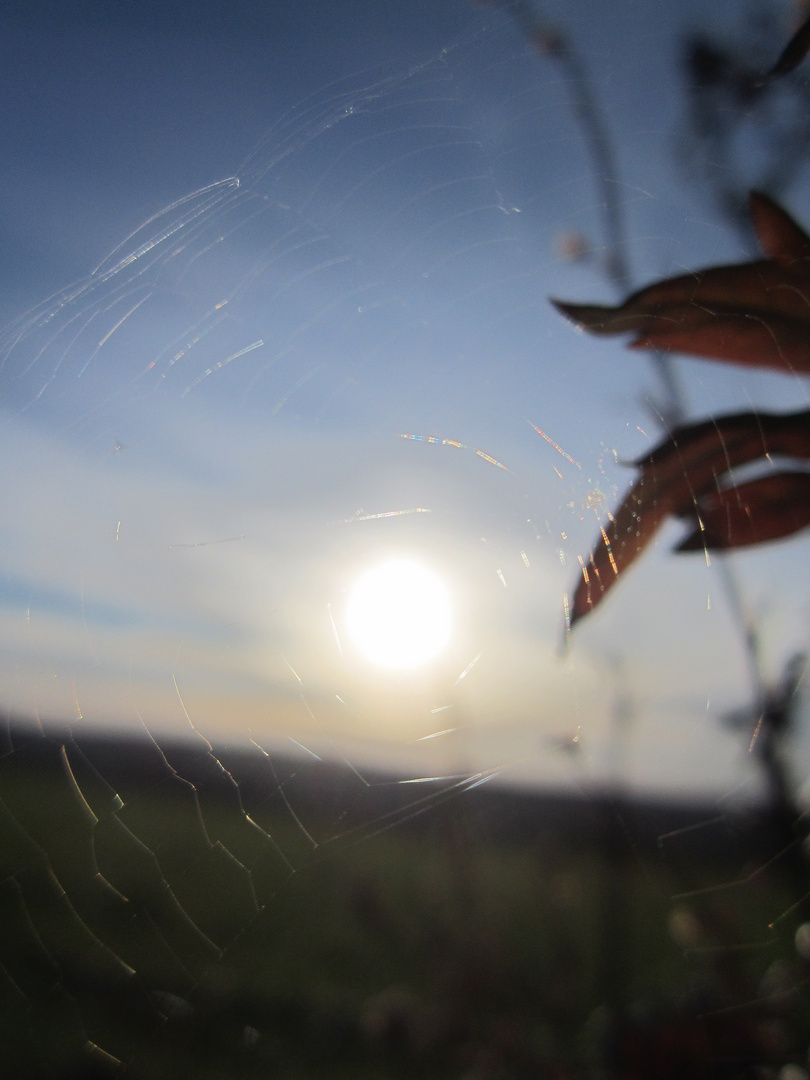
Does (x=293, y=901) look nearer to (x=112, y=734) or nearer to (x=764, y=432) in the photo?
(x=112, y=734)

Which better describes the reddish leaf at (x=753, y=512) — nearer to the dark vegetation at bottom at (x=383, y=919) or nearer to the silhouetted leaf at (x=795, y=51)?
the dark vegetation at bottom at (x=383, y=919)

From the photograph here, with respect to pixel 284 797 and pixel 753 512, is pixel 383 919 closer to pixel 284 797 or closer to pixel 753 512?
pixel 284 797

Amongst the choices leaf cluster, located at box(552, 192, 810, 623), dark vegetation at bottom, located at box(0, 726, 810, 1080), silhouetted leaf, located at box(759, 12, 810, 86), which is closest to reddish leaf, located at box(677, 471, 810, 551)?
leaf cluster, located at box(552, 192, 810, 623)

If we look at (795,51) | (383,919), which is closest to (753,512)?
(795,51)

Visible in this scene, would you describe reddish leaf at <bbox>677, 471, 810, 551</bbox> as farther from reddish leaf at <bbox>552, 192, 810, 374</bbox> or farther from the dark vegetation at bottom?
the dark vegetation at bottom

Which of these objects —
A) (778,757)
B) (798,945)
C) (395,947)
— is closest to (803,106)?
(778,757)

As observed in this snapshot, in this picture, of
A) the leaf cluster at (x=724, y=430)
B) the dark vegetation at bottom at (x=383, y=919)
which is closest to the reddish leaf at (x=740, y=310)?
the leaf cluster at (x=724, y=430)
